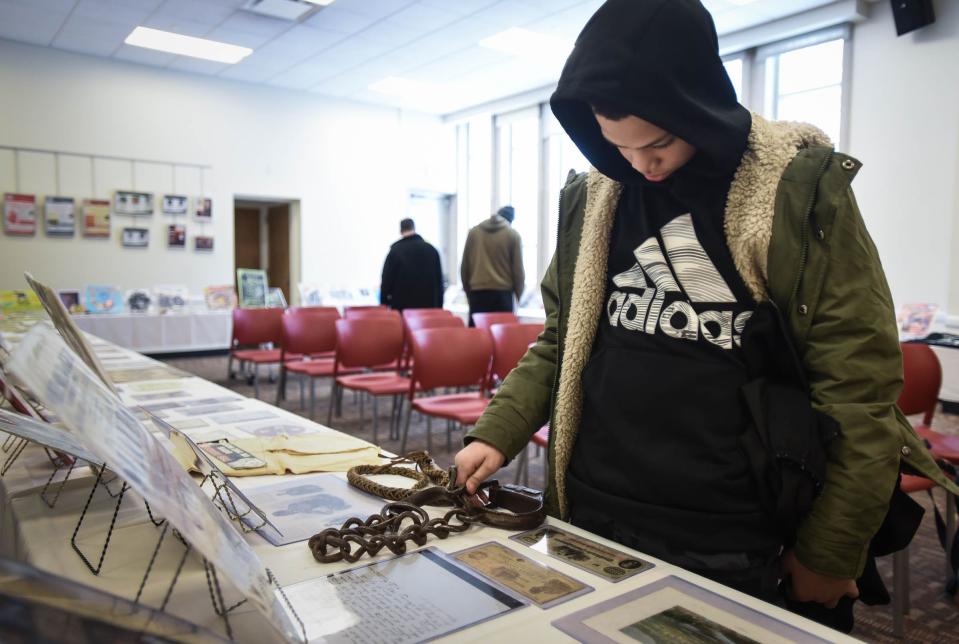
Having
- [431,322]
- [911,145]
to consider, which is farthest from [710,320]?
[911,145]

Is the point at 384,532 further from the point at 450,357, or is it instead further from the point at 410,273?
the point at 410,273

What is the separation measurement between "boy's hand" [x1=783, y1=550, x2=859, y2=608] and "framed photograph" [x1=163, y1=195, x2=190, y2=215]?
28.0 feet

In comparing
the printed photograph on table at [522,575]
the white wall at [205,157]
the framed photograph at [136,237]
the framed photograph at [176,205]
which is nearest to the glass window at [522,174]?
the white wall at [205,157]

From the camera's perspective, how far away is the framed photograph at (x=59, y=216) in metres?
7.45

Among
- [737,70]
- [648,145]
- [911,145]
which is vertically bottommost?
[648,145]

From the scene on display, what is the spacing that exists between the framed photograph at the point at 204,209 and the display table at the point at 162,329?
5.91 feet

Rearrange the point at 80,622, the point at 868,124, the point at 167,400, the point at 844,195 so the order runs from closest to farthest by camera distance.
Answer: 1. the point at 80,622
2. the point at 844,195
3. the point at 167,400
4. the point at 868,124

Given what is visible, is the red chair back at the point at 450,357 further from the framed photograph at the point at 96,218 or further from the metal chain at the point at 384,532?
the framed photograph at the point at 96,218

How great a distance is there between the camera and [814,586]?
3.01 feet

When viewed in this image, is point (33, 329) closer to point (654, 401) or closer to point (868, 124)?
point (654, 401)

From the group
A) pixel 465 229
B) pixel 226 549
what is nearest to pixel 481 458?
pixel 226 549

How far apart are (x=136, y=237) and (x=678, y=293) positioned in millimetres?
8307

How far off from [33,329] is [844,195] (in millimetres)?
897

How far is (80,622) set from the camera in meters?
0.38
